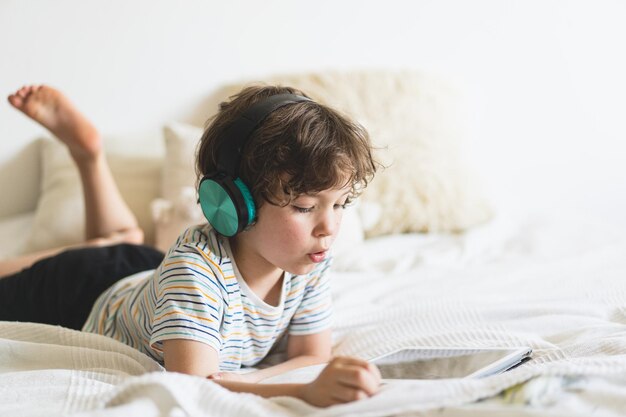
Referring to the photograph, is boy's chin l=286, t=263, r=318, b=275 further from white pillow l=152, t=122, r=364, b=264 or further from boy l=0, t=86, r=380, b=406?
white pillow l=152, t=122, r=364, b=264

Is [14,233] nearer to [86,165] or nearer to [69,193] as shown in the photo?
[69,193]

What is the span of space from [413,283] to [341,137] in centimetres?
60

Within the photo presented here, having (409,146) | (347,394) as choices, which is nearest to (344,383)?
(347,394)

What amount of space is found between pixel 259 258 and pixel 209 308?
120 mm

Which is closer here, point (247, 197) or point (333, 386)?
point (333, 386)

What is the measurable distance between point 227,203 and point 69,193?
3.46ft

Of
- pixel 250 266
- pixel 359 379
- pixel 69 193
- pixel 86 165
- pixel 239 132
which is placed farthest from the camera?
pixel 69 193

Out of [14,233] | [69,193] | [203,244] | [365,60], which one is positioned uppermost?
[365,60]

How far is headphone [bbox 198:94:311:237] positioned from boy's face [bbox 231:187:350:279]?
0.11 ft

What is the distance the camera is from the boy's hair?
907 mm

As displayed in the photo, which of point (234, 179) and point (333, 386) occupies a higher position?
point (234, 179)

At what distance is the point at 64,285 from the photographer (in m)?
1.31

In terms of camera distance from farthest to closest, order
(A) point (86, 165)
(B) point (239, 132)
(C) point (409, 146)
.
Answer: (C) point (409, 146) < (A) point (86, 165) < (B) point (239, 132)

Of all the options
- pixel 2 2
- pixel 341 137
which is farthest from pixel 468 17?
pixel 341 137
